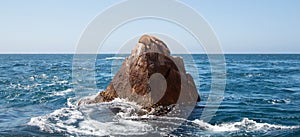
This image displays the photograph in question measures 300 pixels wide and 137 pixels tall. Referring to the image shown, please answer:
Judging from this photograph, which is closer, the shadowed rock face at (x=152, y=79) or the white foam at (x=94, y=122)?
the white foam at (x=94, y=122)

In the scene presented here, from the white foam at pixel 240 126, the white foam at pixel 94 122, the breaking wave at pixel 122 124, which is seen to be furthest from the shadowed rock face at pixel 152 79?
the white foam at pixel 240 126

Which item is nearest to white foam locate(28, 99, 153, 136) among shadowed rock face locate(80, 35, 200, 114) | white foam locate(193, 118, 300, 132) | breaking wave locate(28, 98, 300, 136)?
breaking wave locate(28, 98, 300, 136)

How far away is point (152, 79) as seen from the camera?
481 inches

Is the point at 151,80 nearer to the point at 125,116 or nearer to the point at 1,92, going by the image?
the point at 125,116

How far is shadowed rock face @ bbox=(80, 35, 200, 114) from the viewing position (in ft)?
39.9

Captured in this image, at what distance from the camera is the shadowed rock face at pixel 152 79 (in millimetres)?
12164

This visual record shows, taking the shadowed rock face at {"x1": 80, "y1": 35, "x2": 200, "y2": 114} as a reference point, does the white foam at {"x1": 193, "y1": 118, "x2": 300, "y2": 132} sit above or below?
below

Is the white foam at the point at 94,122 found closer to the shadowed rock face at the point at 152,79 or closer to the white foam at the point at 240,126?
the shadowed rock face at the point at 152,79

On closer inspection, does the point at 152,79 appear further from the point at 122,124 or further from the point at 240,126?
the point at 240,126

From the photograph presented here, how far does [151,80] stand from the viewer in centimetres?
1218

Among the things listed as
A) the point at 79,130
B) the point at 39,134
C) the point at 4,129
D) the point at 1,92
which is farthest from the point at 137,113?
the point at 1,92

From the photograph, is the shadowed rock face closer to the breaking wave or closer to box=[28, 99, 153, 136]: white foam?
box=[28, 99, 153, 136]: white foam

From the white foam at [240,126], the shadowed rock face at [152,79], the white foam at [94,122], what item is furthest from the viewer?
the shadowed rock face at [152,79]

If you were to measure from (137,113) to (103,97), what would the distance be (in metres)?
2.79
